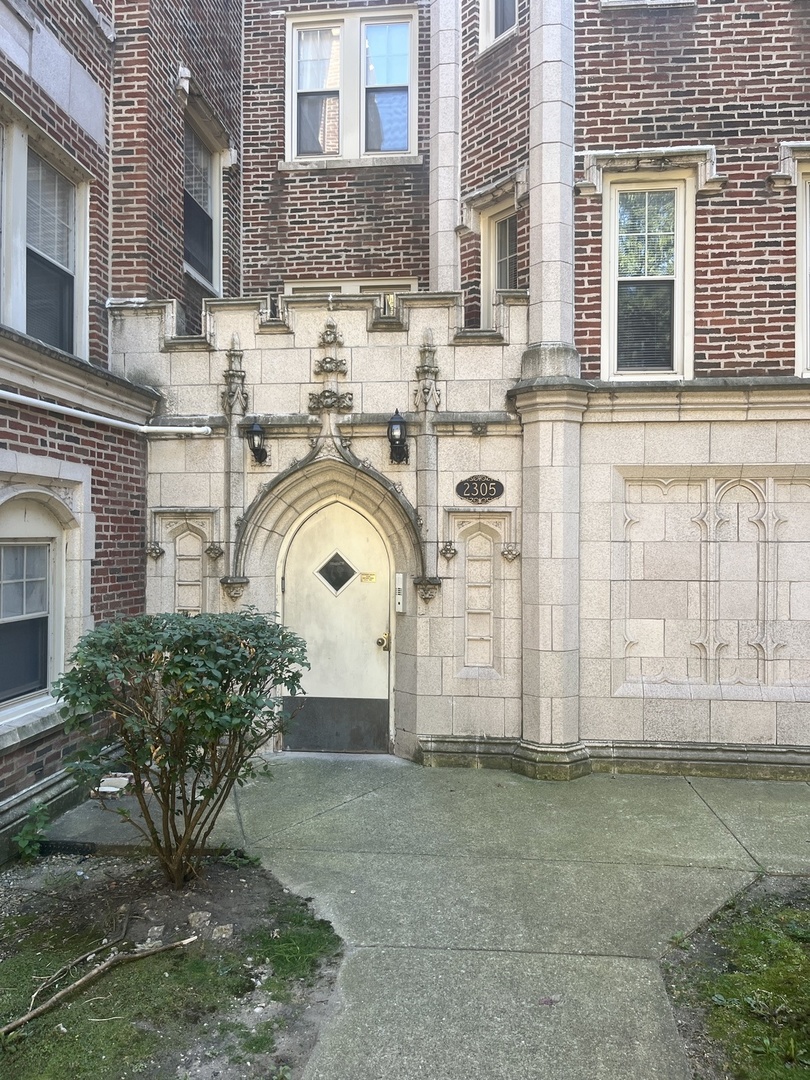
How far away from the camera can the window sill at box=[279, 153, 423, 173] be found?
29.8ft

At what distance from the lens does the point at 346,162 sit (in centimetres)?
919

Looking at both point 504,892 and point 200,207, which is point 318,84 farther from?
point 504,892

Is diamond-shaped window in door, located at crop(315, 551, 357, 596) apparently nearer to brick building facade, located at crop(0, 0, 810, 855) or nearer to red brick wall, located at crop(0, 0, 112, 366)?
brick building facade, located at crop(0, 0, 810, 855)

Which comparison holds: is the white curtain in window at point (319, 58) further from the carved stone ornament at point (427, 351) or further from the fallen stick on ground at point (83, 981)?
the fallen stick on ground at point (83, 981)

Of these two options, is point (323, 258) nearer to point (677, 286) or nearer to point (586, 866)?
point (677, 286)

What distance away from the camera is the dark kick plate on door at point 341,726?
23.7 ft

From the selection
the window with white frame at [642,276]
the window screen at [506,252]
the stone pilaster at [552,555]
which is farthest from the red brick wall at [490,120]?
the stone pilaster at [552,555]

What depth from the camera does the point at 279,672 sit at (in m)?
4.51

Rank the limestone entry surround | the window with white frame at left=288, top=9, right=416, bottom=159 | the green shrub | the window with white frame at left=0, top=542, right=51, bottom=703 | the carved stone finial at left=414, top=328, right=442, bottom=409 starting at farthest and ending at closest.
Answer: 1. the window with white frame at left=288, top=9, right=416, bottom=159
2. the carved stone finial at left=414, top=328, right=442, bottom=409
3. the limestone entry surround
4. the window with white frame at left=0, top=542, right=51, bottom=703
5. the green shrub

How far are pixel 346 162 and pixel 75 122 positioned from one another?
12.6ft

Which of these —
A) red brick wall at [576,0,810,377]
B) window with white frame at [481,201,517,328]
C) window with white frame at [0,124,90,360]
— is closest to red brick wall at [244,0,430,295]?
window with white frame at [481,201,517,328]

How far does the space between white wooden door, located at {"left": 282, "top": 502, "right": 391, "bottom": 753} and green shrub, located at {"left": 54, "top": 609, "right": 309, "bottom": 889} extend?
112 inches

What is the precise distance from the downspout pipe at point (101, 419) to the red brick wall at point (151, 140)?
1338 mm

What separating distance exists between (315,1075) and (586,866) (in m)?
2.44
